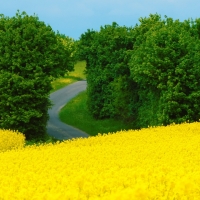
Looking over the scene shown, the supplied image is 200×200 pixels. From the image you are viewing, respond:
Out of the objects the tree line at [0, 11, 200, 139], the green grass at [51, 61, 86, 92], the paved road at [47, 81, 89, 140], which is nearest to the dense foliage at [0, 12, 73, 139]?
the tree line at [0, 11, 200, 139]

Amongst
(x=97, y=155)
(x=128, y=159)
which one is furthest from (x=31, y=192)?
(x=97, y=155)

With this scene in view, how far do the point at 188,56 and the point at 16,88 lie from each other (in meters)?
11.5

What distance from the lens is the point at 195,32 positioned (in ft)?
127

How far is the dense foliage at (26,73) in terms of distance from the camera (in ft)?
112

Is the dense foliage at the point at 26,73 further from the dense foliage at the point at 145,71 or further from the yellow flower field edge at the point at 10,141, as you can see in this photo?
the yellow flower field edge at the point at 10,141

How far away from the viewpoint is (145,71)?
106 feet

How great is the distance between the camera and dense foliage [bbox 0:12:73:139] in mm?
34156

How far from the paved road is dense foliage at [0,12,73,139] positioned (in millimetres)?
5312

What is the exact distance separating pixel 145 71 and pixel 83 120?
14452 mm

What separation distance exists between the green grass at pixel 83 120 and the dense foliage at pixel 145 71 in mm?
817

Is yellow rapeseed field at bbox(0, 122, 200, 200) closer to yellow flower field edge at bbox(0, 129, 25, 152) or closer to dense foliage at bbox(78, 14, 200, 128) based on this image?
yellow flower field edge at bbox(0, 129, 25, 152)

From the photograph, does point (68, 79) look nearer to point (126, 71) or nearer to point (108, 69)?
point (108, 69)

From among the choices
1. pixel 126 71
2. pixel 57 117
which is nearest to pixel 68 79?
pixel 57 117

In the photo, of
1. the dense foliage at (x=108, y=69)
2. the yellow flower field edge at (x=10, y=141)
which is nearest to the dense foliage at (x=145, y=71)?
the dense foliage at (x=108, y=69)
